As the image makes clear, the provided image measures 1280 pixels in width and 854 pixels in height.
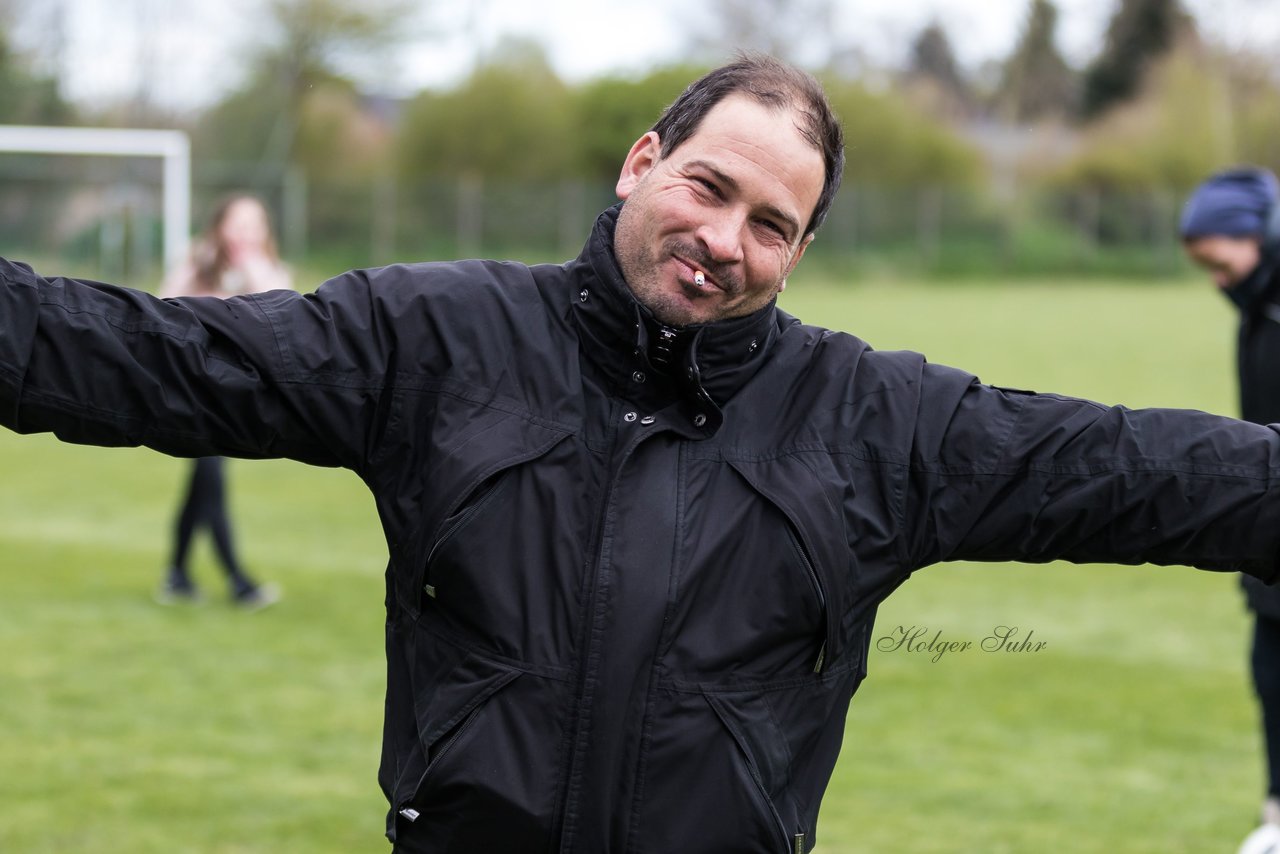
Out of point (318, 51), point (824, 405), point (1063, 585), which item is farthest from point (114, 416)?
point (318, 51)

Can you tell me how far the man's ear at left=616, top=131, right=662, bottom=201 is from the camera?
96.4 inches

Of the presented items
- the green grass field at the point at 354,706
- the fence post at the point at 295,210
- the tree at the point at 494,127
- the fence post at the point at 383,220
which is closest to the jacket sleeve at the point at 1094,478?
the green grass field at the point at 354,706

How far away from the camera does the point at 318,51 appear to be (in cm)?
3841

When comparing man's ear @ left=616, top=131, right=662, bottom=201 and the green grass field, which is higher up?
man's ear @ left=616, top=131, right=662, bottom=201

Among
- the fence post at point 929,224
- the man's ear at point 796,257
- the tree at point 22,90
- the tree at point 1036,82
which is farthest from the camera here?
the tree at point 1036,82

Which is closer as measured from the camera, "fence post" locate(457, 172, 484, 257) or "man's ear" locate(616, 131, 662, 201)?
"man's ear" locate(616, 131, 662, 201)

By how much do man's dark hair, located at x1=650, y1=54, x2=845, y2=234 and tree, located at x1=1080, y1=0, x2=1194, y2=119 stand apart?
55791 millimetres

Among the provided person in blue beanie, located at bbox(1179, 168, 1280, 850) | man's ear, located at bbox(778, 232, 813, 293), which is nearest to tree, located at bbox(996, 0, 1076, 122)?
person in blue beanie, located at bbox(1179, 168, 1280, 850)

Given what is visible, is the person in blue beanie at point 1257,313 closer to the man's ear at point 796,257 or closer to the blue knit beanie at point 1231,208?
the blue knit beanie at point 1231,208

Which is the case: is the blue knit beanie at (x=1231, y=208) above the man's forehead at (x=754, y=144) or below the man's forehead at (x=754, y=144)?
below

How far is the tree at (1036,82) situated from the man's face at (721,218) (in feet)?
156

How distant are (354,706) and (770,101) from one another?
193 inches

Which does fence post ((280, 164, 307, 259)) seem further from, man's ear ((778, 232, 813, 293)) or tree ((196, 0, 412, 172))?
man's ear ((778, 232, 813, 293))

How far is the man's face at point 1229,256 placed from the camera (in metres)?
5.73
